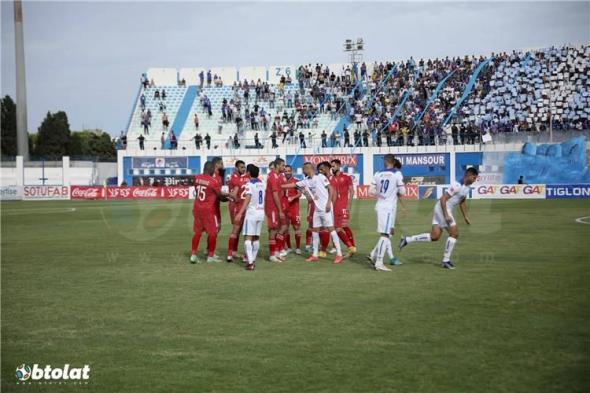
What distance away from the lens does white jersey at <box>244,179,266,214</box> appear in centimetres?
1327

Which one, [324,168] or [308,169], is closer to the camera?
[324,168]

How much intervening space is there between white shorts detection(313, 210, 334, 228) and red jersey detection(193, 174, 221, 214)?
7.72 feet

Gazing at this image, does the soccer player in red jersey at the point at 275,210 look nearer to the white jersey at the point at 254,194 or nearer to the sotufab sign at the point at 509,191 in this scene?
the white jersey at the point at 254,194

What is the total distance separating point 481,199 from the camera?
4400 cm

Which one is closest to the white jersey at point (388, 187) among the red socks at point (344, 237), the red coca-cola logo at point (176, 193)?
the red socks at point (344, 237)

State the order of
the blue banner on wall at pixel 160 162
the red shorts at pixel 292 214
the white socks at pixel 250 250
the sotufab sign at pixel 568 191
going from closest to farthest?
the white socks at pixel 250 250 < the red shorts at pixel 292 214 < the sotufab sign at pixel 568 191 < the blue banner on wall at pixel 160 162

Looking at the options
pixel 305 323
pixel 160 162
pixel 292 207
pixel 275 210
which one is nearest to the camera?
pixel 305 323

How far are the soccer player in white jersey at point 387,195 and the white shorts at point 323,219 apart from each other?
1.60 metres

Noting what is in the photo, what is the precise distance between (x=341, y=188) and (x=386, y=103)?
143 ft

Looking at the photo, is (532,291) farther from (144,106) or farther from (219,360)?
(144,106)

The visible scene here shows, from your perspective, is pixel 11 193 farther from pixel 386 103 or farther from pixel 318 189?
pixel 318 189

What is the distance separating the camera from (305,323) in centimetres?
826

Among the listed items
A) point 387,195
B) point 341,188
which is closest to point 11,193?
point 341,188

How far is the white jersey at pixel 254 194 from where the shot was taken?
13.3 meters
